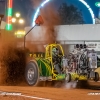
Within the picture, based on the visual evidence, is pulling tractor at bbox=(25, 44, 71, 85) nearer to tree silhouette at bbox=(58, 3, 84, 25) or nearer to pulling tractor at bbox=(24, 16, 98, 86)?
pulling tractor at bbox=(24, 16, 98, 86)

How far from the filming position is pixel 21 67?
16.2m

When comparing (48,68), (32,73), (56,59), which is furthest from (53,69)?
(32,73)

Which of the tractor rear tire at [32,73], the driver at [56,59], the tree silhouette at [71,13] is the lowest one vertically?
the tractor rear tire at [32,73]

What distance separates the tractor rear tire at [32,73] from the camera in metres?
14.7

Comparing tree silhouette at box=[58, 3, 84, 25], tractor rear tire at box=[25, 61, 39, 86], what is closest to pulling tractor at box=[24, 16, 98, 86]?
tractor rear tire at box=[25, 61, 39, 86]

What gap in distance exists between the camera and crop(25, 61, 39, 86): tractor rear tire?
48.3ft

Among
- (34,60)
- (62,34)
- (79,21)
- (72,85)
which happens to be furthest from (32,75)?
(79,21)

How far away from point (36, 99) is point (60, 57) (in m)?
5.10

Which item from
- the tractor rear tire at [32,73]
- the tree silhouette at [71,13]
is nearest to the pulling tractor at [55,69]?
the tractor rear tire at [32,73]

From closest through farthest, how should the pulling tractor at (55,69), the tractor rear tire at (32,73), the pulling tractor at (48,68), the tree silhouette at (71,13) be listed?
the pulling tractor at (55,69), the pulling tractor at (48,68), the tractor rear tire at (32,73), the tree silhouette at (71,13)

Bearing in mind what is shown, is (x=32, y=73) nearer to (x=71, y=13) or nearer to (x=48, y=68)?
(x=48, y=68)

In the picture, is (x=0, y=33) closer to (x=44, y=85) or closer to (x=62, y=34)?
(x=44, y=85)

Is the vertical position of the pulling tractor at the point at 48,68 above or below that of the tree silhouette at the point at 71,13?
below

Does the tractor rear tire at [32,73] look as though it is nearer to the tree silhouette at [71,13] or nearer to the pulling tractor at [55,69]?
the pulling tractor at [55,69]
